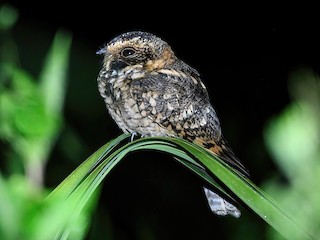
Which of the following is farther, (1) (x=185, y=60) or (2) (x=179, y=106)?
(1) (x=185, y=60)

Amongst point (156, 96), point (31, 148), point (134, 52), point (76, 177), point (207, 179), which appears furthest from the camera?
point (134, 52)

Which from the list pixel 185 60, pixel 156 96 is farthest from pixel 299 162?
pixel 185 60

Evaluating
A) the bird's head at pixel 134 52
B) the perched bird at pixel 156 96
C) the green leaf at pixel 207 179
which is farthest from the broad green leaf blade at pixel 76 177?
the bird's head at pixel 134 52

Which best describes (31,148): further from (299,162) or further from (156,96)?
(156,96)

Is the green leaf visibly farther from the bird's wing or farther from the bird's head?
the bird's head

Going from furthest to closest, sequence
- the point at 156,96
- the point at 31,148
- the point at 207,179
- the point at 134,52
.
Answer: the point at 134,52 → the point at 156,96 → the point at 207,179 → the point at 31,148
